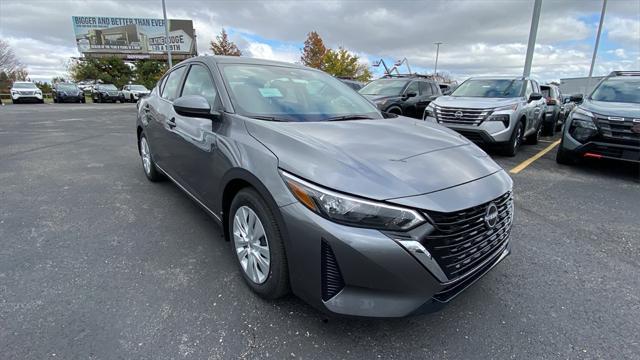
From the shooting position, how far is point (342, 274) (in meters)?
1.75

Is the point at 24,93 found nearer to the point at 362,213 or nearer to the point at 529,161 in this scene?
the point at 529,161

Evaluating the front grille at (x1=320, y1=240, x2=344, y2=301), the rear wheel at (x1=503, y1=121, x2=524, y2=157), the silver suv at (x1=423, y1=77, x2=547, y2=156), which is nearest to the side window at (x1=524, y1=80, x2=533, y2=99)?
the silver suv at (x1=423, y1=77, x2=547, y2=156)

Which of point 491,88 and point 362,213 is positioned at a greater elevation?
point 491,88

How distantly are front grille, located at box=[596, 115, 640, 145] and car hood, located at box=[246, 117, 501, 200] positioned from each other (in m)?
4.35

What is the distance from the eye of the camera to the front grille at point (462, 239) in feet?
5.74

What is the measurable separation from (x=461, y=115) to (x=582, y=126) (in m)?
1.97

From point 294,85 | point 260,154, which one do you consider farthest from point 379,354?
point 294,85

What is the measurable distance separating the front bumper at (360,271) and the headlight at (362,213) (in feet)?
0.12

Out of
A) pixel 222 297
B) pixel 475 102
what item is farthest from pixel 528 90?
pixel 222 297

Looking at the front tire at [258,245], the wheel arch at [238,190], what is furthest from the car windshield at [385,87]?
the front tire at [258,245]

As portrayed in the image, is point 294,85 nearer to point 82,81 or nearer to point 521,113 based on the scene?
point 521,113

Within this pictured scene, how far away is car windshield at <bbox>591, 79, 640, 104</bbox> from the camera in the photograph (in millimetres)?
6078

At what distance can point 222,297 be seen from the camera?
238 cm

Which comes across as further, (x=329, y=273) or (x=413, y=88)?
(x=413, y=88)
